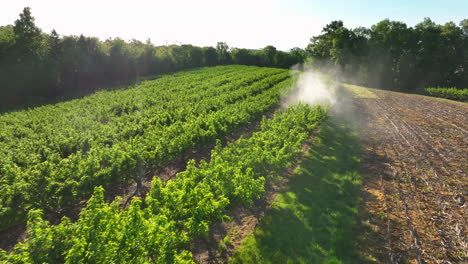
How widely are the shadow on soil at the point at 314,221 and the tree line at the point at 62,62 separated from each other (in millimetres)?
51243

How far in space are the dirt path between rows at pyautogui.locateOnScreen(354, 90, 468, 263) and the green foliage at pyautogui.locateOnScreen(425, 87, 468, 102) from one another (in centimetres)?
2704

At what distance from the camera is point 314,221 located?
10828 millimetres

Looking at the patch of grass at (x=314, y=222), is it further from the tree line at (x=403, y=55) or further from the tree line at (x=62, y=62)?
the tree line at (x=403, y=55)

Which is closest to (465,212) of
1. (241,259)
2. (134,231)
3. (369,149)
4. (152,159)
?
(369,149)

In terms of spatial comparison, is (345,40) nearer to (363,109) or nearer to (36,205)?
(363,109)

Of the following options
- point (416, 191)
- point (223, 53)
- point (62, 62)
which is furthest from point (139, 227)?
point (223, 53)

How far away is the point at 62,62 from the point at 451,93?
83.6 m

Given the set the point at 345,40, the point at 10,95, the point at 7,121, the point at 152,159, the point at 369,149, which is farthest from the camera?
the point at 345,40

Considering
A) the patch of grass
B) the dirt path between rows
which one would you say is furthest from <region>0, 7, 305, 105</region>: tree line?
the dirt path between rows

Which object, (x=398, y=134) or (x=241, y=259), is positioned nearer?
(x=241, y=259)

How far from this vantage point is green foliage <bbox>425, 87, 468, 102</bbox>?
4378cm

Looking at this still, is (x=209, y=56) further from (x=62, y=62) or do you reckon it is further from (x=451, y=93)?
(x=451, y=93)

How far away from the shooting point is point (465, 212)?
10.8 m

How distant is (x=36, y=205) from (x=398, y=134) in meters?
28.6
